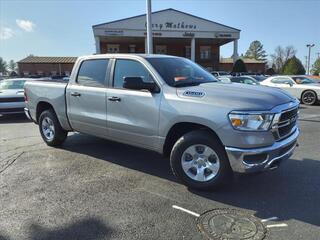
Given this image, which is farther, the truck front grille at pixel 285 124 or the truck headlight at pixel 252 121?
the truck front grille at pixel 285 124

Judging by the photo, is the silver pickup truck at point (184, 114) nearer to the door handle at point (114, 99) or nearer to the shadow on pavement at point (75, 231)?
the door handle at point (114, 99)

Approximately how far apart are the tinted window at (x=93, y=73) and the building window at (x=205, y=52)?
1794 inches

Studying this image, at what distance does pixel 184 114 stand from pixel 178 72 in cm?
102

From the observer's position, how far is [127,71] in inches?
204

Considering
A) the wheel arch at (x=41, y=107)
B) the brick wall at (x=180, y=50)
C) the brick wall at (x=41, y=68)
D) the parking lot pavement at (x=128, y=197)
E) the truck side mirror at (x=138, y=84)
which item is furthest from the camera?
the brick wall at (x=41, y=68)

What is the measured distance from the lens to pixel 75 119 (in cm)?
603

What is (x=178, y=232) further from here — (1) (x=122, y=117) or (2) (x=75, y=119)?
(2) (x=75, y=119)

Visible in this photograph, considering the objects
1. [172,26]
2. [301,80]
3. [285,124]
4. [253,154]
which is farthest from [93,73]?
[172,26]

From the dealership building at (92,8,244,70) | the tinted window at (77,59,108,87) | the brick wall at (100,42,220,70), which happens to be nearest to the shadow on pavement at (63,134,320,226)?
the tinted window at (77,59,108,87)

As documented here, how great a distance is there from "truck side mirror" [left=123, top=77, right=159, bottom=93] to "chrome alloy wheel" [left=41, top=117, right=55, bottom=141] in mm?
2909

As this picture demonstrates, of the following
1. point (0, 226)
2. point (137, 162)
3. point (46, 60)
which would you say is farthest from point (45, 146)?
point (46, 60)

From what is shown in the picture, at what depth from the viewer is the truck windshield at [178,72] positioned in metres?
4.73

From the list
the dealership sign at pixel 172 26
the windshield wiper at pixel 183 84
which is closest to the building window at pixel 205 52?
the dealership sign at pixel 172 26

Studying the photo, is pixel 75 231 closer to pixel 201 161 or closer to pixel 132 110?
pixel 201 161
